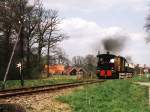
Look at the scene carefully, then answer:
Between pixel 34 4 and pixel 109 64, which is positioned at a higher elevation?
pixel 34 4

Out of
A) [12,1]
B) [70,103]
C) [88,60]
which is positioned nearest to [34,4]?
[12,1]

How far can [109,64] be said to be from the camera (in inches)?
2174

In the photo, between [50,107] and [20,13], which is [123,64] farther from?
[50,107]

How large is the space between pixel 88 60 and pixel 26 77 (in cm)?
9080

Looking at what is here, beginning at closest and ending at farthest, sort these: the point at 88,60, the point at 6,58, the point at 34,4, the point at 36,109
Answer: the point at 36,109 → the point at 6,58 → the point at 34,4 → the point at 88,60

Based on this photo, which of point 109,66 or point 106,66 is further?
point 106,66

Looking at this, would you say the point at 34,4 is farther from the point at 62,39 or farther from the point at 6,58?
the point at 6,58

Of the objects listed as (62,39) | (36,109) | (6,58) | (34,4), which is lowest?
(36,109)

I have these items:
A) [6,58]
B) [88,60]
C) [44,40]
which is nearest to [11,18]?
[6,58]

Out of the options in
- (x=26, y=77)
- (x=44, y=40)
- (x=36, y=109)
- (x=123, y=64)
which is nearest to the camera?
(x=36, y=109)

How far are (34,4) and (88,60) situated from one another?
3222 inches

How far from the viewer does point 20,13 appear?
55.3m

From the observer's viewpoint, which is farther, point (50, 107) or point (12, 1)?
point (12, 1)

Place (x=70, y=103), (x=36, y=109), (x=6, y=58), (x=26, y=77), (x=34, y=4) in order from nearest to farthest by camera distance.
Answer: (x=36, y=109) → (x=70, y=103) → (x=6, y=58) → (x=26, y=77) → (x=34, y=4)
